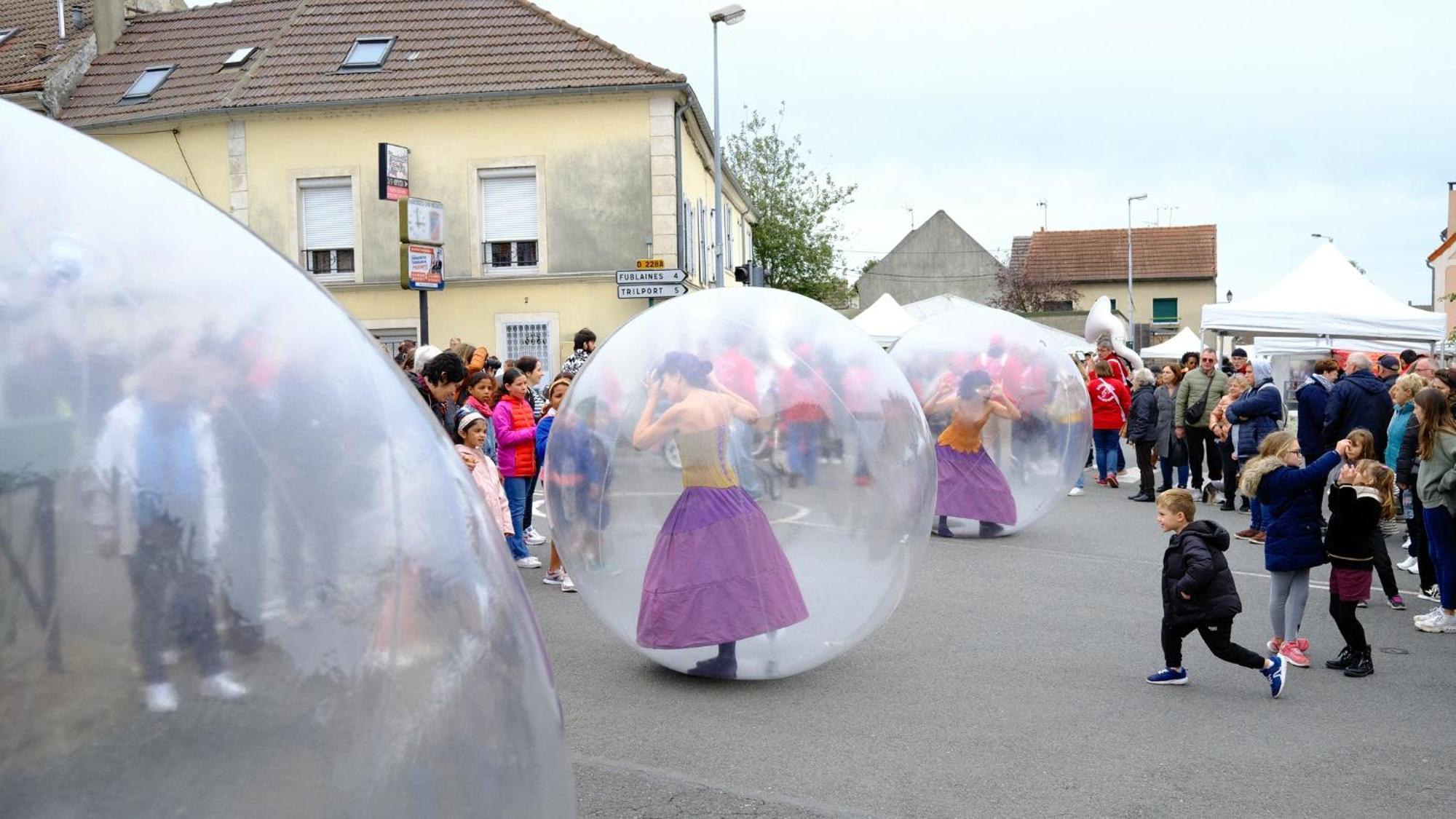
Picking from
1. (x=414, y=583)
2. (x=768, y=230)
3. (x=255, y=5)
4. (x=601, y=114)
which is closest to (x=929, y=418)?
(x=414, y=583)

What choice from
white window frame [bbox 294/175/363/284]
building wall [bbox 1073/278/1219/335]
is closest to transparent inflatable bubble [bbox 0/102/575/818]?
white window frame [bbox 294/175/363/284]

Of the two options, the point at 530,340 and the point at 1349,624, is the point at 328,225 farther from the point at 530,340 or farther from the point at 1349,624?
the point at 1349,624

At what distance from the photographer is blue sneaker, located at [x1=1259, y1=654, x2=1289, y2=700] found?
6.47 metres

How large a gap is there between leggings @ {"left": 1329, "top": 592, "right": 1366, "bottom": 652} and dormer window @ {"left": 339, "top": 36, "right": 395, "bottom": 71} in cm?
2169

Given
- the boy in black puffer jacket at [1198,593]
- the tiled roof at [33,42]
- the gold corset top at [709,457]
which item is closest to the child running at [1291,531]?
the boy in black puffer jacket at [1198,593]

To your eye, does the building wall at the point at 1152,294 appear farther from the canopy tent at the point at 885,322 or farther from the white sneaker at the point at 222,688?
the white sneaker at the point at 222,688

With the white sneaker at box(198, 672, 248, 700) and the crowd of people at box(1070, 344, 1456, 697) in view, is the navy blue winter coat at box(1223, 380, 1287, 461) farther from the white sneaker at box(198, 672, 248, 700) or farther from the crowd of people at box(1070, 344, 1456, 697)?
the white sneaker at box(198, 672, 248, 700)

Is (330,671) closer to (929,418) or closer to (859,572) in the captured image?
(859,572)

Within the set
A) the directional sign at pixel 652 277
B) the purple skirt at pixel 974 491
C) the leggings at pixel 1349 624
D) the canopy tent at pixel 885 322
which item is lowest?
the leggings at pixel 1349 624

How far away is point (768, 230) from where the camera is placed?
161 feet

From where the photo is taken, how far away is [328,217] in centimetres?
2477

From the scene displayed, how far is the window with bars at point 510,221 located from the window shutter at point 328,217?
2.60 meters

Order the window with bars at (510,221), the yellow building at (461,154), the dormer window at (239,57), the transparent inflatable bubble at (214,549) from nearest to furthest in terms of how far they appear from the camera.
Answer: the transparent inflatable bubble at (214,549)
the yellow building at (461,154)
the window with bars at (510,221)
the dormer window at (239,57)

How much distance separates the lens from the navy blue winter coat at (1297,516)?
7.02m
